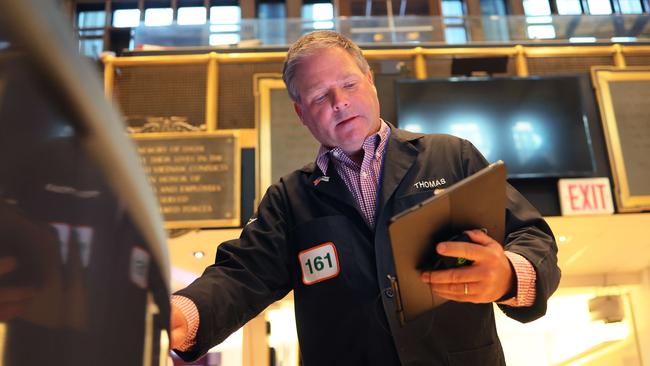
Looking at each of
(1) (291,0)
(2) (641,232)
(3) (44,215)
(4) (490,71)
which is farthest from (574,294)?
(1) (291,0)

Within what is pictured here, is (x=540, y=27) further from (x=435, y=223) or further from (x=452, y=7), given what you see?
(x=452, y=7)

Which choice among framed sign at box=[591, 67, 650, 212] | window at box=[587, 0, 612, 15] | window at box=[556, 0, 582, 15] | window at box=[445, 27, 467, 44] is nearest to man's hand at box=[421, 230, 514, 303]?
framed sign at box=[591, 67, 650, 212]

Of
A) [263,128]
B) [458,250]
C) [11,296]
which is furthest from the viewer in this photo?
[263,128]

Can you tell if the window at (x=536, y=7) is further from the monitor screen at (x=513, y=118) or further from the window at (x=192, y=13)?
the monitor screen at (x=513, y=118)

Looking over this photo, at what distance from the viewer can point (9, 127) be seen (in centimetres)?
21

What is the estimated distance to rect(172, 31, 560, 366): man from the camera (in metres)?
0.93

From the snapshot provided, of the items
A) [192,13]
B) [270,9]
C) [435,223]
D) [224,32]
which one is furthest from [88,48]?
[192,13]

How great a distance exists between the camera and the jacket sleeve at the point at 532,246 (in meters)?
0.94

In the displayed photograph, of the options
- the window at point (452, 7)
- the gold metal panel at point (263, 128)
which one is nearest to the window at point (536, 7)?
the window at point (452, 7)

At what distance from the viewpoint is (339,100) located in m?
1.22

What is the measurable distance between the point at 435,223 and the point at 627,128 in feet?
13.0

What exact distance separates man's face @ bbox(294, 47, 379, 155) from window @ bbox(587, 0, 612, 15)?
1184cm

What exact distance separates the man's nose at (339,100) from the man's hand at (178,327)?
1.66 feet

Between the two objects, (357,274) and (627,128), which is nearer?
(357,274)
